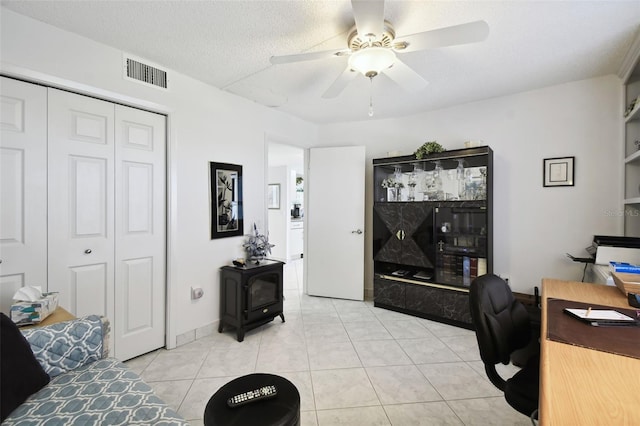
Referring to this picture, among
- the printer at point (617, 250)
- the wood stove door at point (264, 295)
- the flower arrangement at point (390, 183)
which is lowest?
the wood stove door at point (264, 295)

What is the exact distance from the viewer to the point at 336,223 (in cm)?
412

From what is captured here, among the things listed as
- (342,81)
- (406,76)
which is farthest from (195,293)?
(406,76)

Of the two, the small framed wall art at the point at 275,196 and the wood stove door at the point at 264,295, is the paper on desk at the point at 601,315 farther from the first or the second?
the small framed wall art at the point at 275,196

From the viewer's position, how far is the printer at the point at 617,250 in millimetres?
2172

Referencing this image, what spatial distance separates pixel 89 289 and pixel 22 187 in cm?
84

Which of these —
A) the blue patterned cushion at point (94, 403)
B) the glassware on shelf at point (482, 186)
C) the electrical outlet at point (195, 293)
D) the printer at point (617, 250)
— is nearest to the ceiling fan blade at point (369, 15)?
the blue patterned cushion at point (94, 403)

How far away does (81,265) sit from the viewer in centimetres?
216

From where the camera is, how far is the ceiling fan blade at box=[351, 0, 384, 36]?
4.41ft

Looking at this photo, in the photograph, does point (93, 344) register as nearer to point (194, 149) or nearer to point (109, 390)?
point (109, 390)

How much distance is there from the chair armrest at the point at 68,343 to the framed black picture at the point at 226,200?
1.46 meters

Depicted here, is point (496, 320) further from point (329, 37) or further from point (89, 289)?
point (89, 289)

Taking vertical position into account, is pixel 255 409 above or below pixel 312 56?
below

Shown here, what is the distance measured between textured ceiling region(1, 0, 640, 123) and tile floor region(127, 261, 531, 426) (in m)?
2.51

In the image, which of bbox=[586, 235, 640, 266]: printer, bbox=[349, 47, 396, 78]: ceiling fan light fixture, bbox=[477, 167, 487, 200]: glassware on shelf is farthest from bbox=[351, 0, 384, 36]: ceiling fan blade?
bbox=[586, 235, 640, 266]: printer
